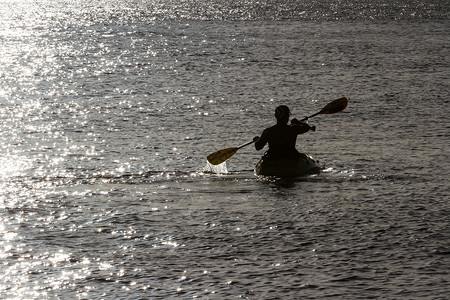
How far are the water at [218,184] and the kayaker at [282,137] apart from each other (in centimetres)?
57

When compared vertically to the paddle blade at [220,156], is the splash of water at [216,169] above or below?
below

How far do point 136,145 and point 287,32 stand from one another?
31.7 meters

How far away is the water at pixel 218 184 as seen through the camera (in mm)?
11273

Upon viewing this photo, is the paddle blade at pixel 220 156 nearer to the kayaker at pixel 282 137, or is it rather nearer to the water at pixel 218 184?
the water at pixel 218 184

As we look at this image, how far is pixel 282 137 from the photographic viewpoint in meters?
16.2

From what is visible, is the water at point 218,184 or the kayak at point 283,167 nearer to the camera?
the water at point 218,184

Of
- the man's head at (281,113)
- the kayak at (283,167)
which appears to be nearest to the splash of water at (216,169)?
the kayak at (283,167)

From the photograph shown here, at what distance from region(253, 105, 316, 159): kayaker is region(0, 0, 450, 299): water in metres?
0.57

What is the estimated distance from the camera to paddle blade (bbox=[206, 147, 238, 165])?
666 inches

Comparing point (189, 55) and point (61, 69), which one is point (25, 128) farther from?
point (189, 55)

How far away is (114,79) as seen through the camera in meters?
Result: 31.8

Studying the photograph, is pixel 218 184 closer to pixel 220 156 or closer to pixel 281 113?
pixel 220 156

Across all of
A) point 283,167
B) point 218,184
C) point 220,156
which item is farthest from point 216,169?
point 283,167

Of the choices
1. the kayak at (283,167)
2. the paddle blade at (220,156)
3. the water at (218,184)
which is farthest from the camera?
the paddle blade at (220,156)
